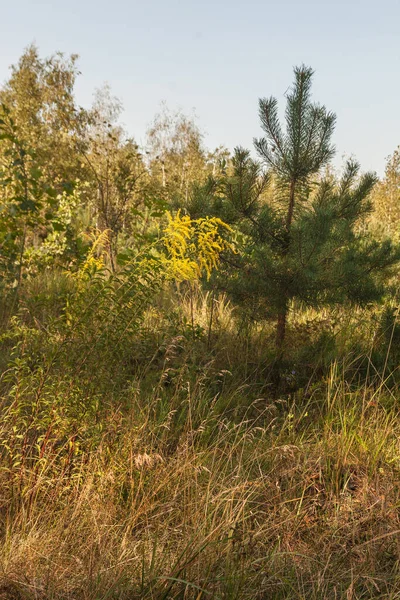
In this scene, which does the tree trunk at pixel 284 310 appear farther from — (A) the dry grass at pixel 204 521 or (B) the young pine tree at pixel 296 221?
(A) the dry grass at pixel 204 521

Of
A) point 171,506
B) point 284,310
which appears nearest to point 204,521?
point 171,506

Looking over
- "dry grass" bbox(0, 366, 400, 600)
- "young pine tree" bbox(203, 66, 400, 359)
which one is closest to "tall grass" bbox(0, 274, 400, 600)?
"dry grass" bbox(0, 366, 400, 600)

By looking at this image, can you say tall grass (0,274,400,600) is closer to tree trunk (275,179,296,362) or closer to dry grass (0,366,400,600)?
dry grass (0,366,400,600)

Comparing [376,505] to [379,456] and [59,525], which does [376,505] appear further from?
[59,525]

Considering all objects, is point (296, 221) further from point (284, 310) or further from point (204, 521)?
point (204, 521)

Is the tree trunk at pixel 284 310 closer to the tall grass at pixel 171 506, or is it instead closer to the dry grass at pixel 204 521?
the tall grass at pixel 171 506

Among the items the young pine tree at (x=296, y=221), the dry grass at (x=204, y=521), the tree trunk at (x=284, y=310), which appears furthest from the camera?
the tree trunk at (x=284, y=310)

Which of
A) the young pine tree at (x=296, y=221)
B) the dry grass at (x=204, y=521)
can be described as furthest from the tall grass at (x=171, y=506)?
the young pine tree at (x=296, y=221)

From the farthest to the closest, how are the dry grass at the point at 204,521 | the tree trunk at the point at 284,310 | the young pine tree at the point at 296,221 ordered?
the tree trunk at the point at 284,310
the young pine tree at the point at 296,221
the dry grass at the point at 204,521

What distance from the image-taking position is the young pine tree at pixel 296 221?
454 centimetres

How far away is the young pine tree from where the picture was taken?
14.9ft

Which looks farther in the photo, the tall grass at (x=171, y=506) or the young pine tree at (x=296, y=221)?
the young pine tree at (x=296, y=221)

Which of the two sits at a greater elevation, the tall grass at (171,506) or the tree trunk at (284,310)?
the tree trunk at (284,310)

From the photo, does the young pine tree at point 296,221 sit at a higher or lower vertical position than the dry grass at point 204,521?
higher
